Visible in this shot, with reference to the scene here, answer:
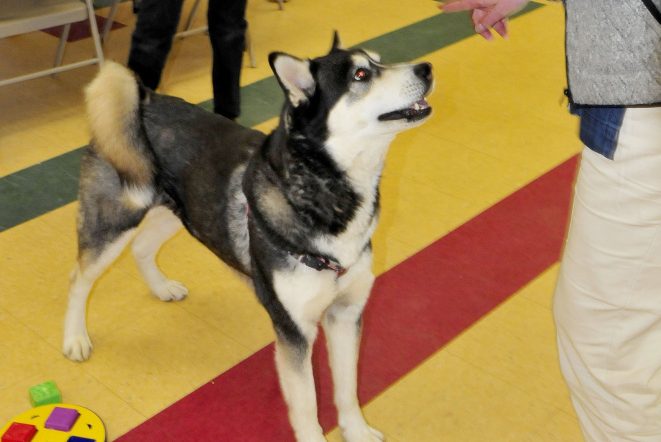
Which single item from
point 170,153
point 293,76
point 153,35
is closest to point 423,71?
point 293,76

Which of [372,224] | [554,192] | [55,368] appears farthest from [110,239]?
[554,192]

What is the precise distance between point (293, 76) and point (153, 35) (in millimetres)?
1881

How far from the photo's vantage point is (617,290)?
168 centimetres

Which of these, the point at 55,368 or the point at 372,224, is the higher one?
the point at 372,224

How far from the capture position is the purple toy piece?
7.52 feet

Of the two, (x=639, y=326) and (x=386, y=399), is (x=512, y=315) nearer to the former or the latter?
(x=386, y=399)

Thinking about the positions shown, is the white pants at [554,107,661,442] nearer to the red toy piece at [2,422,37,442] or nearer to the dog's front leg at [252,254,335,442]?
the dog's front leg at [252,254,335,442]

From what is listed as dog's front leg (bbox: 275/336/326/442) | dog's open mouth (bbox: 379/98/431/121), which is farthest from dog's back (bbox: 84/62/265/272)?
dog's open mouth (bbox: 379/98/431/121)

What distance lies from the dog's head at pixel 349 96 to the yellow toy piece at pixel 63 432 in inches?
44.9

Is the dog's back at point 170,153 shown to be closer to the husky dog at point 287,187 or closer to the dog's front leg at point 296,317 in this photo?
the husky dog at point 287,187

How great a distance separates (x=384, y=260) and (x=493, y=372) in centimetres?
74

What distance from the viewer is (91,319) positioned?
2842mm

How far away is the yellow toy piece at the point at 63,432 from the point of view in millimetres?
2268

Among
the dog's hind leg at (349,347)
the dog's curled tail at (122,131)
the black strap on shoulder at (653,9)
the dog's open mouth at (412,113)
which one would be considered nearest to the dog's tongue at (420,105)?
the dog's open mouth at (412,113)
